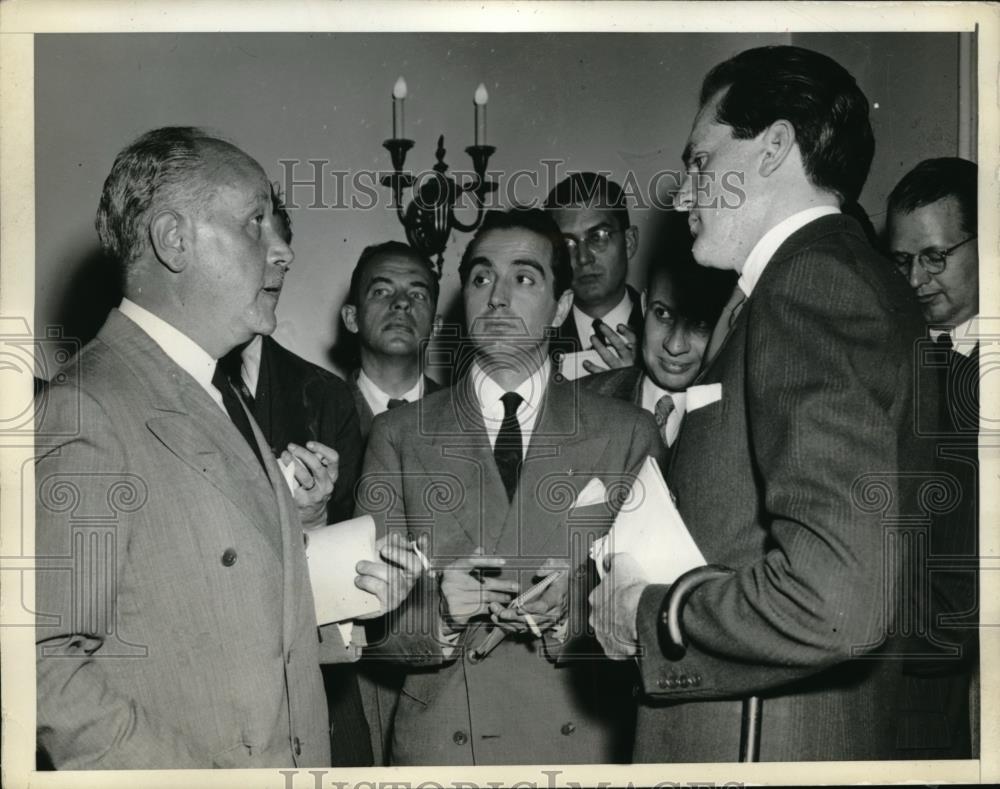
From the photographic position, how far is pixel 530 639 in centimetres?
226

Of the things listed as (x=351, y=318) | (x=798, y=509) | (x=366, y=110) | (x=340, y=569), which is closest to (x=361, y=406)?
(x=351, y=318)

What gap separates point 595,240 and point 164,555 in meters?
1.18

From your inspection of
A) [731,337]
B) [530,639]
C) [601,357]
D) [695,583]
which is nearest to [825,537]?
[695,583]

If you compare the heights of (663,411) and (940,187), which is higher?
(940,187)

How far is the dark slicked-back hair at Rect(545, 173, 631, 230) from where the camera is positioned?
254 cm

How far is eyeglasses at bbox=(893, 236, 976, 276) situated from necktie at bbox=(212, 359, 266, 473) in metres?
1.40

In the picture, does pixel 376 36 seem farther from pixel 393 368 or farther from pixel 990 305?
pixel 990 305

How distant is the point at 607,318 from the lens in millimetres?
2578

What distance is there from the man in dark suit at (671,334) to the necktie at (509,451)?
0.77 ft

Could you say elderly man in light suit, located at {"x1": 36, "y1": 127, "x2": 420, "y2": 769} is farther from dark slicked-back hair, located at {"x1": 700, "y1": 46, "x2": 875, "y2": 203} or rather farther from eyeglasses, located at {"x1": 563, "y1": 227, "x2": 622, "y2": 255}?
dark slicked-back hair, located at {"x1": 700, "y1": 46, "x2": 875, "y2": 203}

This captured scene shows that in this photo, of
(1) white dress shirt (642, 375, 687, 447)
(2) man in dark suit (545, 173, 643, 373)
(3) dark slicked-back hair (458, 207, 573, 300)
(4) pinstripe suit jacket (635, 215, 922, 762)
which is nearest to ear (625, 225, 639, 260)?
(2) man in dark suit (545, 173, 643, 373)

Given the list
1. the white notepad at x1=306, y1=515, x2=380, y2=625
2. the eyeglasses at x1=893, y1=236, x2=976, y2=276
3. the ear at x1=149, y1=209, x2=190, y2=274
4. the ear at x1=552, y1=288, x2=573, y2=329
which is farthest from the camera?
the ear at x1=552, y1=288, x2=573, y2=329

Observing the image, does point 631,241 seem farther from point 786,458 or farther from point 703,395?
point 786,458

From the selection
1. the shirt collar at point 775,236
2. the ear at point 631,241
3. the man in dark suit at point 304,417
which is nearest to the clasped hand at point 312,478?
the man in dark suit at point 304,417
